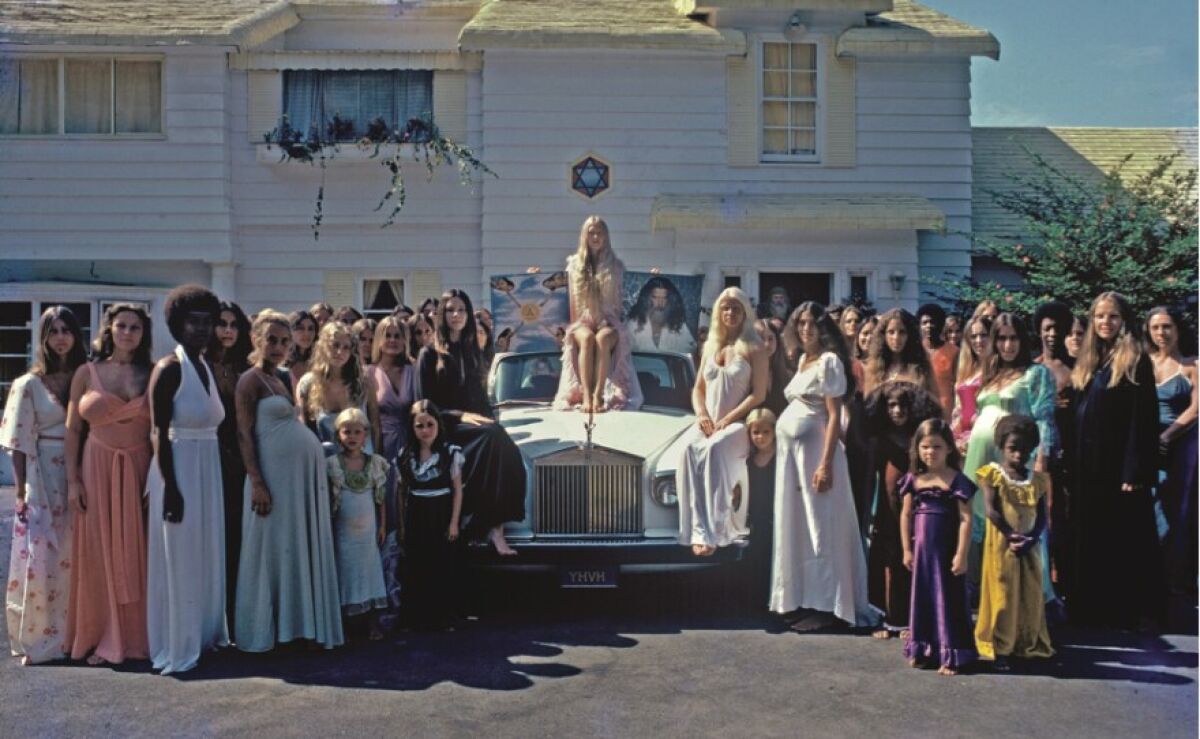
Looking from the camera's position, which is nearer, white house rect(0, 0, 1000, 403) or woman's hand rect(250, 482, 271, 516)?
woman's hand rect(250, 482, 271, 516)

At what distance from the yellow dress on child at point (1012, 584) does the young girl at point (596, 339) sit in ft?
9.75

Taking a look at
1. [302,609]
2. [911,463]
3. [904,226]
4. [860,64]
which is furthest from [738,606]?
[860,64]

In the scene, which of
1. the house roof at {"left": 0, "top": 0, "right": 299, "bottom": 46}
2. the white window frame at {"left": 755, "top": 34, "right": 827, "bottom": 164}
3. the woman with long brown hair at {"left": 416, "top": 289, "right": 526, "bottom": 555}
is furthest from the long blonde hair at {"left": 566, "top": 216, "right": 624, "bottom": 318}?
the house roof at {"left": 0, "top": 0, "right": 299, "bottom": 46}

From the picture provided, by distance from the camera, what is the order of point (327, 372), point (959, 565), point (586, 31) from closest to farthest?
point (959, 565)
point (327, 372)
point (586, 31)

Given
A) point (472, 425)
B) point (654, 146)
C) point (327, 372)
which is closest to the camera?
point (327, 372)

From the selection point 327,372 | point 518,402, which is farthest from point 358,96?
point 327,372

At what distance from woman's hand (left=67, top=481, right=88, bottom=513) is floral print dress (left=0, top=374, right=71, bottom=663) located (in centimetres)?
13

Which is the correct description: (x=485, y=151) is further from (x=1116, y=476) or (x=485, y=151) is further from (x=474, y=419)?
(x=1116, y=476)

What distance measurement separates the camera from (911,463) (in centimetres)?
711

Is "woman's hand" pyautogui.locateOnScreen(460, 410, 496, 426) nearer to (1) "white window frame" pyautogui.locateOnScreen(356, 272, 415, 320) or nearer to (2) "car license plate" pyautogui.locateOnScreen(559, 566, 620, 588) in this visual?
(2) "car license plate" pyautogui.locateOnScreen(559, 566, 620, 588)

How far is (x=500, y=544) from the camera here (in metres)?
7.75

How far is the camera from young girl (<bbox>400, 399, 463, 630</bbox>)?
25.0ft

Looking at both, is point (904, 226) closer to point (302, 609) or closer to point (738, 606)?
point (738, 606)

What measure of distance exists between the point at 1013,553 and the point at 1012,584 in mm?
166
